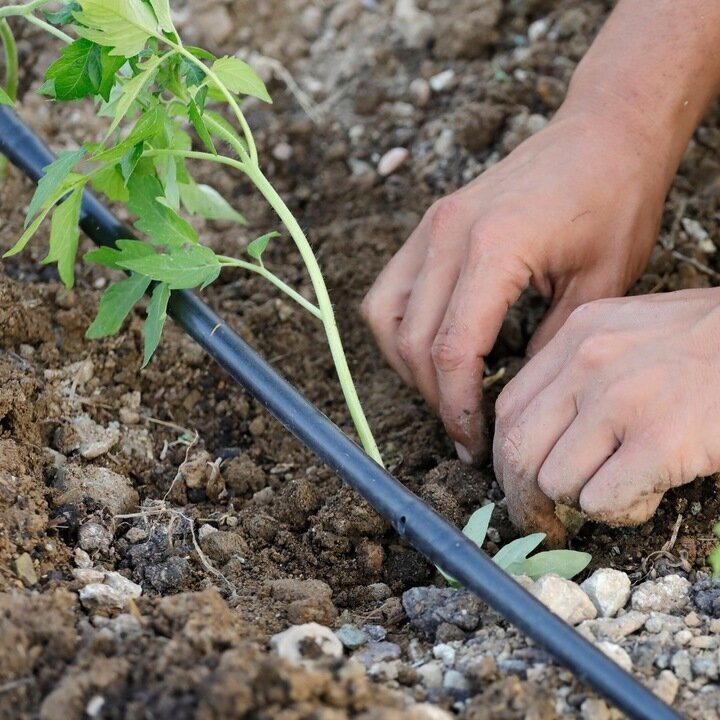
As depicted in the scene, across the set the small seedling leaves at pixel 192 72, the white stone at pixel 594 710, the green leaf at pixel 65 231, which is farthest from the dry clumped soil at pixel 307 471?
the small seedling leaves at pixel 192 72

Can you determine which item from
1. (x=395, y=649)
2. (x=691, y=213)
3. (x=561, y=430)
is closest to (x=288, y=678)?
(x=395, y=649)

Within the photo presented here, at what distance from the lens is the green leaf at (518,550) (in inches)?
62.8

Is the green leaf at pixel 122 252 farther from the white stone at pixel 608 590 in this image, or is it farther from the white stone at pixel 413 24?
the white stone at pixel 413 24

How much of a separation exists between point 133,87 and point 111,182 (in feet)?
1.00

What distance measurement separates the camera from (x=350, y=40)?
3.07 metres

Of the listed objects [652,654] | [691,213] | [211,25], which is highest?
[211,25]

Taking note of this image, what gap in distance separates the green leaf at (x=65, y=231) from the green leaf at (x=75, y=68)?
174 mm

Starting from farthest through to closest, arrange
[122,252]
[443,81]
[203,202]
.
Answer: [443,81] → [203,202] → [122,252]

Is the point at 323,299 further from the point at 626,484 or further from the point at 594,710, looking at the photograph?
the point at 594,710

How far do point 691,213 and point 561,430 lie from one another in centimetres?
109

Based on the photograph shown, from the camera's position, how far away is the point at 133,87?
153 centimetres

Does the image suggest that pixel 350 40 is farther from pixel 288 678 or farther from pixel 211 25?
pixel 288 678

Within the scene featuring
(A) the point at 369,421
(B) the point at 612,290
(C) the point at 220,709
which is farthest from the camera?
(A) the point at 369,421

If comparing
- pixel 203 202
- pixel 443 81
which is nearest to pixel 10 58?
pixel 203 202
